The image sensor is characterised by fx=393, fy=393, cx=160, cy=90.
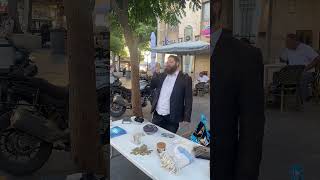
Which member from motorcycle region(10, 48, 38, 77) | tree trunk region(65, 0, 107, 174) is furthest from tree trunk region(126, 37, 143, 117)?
motorcycle region(10, 48, 38, 77)

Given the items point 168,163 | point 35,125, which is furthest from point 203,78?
point 35,125

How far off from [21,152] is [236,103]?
1.00m

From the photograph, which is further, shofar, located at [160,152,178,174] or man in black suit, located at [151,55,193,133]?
shofar, located at [160,152,178,174]

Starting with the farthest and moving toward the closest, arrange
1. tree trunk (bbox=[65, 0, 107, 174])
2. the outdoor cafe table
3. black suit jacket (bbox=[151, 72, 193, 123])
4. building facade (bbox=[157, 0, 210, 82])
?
the outdoor cafe table < black suit jacket (bbox=[151, 72, 193, 123]) < building facade (bbox=[157, 0, 210, 82]) < tree trunk (bbox=[65, 0, 107, 174])

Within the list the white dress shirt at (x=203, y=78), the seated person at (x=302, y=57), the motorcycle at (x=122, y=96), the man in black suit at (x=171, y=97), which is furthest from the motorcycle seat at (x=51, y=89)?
the seated person at (x=302, y=57)

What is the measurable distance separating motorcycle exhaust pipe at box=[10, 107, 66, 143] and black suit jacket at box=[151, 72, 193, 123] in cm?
50

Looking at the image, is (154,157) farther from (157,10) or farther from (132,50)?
(157,10)

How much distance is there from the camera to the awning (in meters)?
1.79

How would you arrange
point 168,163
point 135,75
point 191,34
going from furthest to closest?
point 168,163 < point 135,75 < point 191,34

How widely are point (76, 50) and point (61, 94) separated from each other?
0.22 metres

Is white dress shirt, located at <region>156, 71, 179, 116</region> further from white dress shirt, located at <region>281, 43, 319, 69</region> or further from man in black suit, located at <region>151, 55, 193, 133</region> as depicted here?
white dress shirt, located at <region>281, 43, 319, 69</region>

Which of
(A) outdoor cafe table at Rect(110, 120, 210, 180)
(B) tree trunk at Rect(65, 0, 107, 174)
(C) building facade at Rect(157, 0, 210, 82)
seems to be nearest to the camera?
(B) tree trunk at Rect(65, 0, 107, 174)

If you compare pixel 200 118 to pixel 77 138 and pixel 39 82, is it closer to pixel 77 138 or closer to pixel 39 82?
pixel 77 138

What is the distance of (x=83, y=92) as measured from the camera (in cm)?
176
